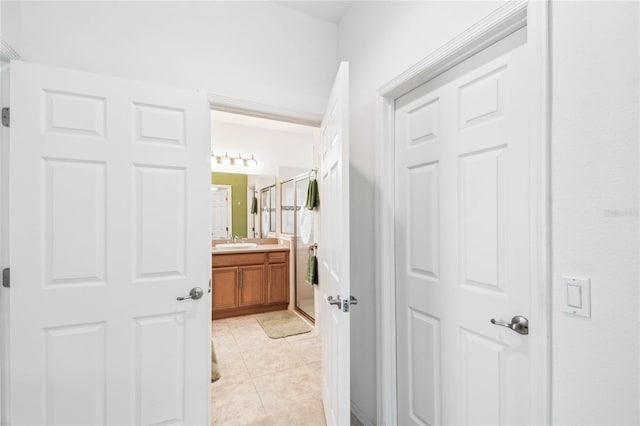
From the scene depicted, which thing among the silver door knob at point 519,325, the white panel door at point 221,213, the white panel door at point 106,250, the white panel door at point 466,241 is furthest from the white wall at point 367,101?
the white panel door at point 221,213

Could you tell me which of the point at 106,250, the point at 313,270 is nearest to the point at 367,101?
the point at 106,250

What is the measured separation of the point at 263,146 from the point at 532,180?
3.75 m

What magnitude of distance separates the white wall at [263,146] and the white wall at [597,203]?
128 inches

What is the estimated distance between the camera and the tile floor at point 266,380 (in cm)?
188

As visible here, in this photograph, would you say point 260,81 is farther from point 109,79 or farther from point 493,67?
point 493,67

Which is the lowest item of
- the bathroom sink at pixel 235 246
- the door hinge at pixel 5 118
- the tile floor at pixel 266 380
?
the tile floor at pixel 266 380

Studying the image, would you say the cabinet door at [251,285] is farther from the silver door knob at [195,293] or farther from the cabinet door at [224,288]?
the silver door knob at [195,293]

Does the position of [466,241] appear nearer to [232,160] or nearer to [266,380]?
[266,380]

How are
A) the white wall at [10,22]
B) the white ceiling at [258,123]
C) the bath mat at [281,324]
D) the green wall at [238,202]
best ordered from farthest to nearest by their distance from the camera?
the green wall at [238,202] < the white ceiling at [258,123] < the bath mat at [281,324] < the white wall at [10,22]

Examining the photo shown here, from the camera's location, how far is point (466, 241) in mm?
1256

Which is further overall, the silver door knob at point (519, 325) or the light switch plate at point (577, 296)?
the silver door knob at point (519, 325)

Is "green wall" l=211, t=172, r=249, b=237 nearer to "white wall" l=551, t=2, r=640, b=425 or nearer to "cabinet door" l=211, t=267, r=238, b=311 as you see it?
"cabinet door" l=211, t=267, r=238, b=311

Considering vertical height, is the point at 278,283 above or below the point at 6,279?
below

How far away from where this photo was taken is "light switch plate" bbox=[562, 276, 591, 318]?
2.66ft
